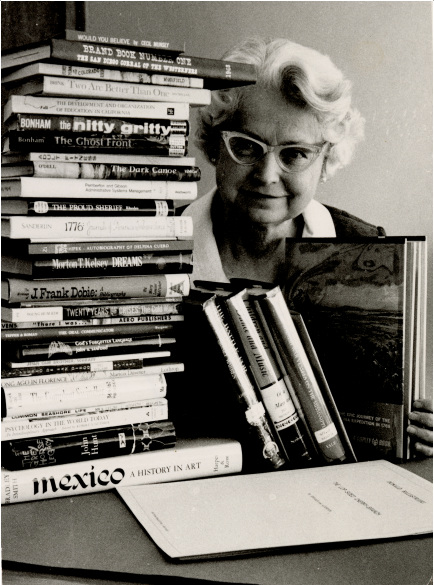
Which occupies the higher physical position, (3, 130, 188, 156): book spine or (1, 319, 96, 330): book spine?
(3, 130, 188, 156): book spine

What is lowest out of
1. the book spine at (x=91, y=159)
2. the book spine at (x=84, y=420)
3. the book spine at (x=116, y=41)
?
the book spine at (x=84, y=420)

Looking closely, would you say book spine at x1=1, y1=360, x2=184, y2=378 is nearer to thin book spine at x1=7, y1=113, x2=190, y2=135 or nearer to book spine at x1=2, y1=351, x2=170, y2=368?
book spine at x1=2, y1=351, x2=170, y2=368

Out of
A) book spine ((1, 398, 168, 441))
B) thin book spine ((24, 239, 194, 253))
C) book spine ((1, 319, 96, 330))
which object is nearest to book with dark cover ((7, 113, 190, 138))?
thin book spine ((24, 239, 194, 253))

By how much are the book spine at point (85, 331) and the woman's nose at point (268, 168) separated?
0.32 meters

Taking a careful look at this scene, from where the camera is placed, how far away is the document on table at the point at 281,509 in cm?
71

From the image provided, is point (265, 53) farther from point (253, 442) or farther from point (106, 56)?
point (253, 442)

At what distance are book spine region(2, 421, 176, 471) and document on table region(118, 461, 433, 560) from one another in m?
0.05

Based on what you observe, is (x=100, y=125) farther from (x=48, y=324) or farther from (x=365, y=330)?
(x=365, y=330)

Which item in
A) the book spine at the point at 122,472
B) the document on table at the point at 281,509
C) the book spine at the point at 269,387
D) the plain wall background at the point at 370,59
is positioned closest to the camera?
the document on table at the point at 281,509

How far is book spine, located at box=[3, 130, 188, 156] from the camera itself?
86cm

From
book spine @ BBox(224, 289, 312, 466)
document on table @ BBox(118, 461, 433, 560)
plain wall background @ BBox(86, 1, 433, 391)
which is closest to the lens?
document on table @ BBox(118, 461, 433, 560)

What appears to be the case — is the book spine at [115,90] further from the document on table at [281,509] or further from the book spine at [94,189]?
the document on table at [281,509]

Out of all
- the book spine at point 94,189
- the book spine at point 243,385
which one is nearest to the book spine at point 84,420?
the book spine at point 243,385

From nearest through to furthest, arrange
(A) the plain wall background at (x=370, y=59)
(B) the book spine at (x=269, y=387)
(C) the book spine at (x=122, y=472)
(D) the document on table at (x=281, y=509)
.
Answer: (D) the document on table at (x=281, y=509), (C) the book spine at (x=122, y=472), (B) the book spine at (x=269, y=387), (A) the plain wall background at (x=370, y=59)
